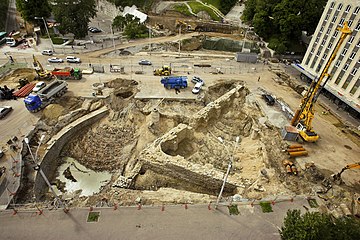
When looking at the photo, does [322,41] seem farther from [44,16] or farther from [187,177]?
[44,16]

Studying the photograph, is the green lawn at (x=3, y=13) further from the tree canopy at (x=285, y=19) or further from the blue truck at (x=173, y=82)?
the tree canopy at (x=285, y=19)

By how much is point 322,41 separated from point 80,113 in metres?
49.6

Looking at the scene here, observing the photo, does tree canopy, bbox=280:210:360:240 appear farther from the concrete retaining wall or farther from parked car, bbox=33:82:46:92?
parked car, bbox=33:82:46:92

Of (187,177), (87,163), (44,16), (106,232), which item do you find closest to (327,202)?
(187,177)

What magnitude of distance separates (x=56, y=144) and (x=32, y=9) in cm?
4508

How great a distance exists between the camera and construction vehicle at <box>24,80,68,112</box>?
35.7 meters

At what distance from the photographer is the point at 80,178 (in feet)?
105

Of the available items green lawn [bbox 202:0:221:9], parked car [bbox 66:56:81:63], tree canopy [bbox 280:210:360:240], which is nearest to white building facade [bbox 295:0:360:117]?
tree canopy [bbox 280:210:360:240]

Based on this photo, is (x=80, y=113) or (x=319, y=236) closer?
(x=319, y=236)

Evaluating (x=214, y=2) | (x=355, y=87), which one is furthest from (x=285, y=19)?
(x=214, y=2)

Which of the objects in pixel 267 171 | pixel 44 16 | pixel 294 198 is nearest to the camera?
pixel 294 198

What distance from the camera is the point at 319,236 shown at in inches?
632

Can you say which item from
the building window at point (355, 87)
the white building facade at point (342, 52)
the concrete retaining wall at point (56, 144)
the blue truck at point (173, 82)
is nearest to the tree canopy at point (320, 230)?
the concrete retaining wall at point (56, 144)

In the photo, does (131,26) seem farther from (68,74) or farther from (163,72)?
(68,74)
